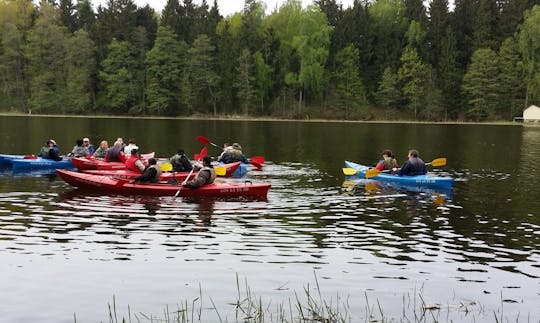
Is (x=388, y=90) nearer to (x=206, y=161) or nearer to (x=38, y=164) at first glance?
(x=38, y=164)

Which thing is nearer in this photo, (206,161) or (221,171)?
(206,161)

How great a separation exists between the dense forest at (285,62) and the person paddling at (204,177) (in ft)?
221

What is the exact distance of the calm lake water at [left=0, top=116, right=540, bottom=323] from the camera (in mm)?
10055

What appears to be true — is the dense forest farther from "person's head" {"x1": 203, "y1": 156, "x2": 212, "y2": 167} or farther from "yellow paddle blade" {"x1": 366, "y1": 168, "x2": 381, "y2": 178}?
"person's head" {"x1": 203, "y1": 156, "x2": 212, "y2": 167}

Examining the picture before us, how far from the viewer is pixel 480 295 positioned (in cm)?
1039

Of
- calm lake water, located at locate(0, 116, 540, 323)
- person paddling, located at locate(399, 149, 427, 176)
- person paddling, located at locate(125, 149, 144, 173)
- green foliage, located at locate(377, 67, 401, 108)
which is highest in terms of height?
green foliage, located at locate(377, 67, 401, 108)

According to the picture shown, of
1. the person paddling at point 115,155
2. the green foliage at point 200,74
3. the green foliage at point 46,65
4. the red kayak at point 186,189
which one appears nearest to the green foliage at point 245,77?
the green foliage at point 200,74

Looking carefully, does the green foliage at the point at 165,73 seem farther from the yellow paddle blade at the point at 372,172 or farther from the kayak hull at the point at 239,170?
the yellow paddle blade at the point at 372,172

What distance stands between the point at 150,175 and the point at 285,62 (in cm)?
7129

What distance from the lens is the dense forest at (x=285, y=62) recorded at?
85875 millimetres

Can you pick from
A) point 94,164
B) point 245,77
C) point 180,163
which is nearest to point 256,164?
point 180,163

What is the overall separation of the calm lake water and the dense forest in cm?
6440

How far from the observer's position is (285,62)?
89.8 m

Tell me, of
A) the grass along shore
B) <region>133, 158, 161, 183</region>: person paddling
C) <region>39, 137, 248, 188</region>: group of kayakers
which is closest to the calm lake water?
the grass along shore
